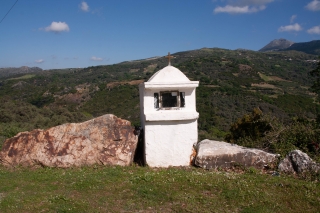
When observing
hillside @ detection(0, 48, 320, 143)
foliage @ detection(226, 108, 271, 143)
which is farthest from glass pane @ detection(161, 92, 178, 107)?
hillside @ detection(0, 48, 320, 143)

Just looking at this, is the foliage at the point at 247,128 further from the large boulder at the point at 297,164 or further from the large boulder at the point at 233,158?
the large boulder at the point at 297,164

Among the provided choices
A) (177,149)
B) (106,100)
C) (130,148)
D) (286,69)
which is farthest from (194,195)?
(286,69)

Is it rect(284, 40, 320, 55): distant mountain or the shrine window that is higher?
rect(284, 40, 320, 55): distant mountain

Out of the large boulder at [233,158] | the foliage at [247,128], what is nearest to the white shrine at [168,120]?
the large boulder at [233,158]

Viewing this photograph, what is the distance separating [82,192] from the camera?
572 cm

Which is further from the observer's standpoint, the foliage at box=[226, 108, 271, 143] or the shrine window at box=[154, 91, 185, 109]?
the foliage at box=[226, 108, 271, 143]

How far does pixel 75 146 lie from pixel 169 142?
268cm

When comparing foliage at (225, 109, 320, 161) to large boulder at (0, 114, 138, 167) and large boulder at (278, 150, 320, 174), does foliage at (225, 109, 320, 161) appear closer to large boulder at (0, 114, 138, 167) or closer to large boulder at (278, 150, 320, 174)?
large boulder at (278, 150, 320, 174)

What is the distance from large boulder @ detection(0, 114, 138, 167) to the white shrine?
677 mm

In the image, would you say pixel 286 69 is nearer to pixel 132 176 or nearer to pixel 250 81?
pixel 250 81

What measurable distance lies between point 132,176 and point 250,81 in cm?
3901

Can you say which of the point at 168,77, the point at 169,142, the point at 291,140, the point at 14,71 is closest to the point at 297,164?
the point at 291,140

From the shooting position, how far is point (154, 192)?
220 inches

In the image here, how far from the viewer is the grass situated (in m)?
5.04
